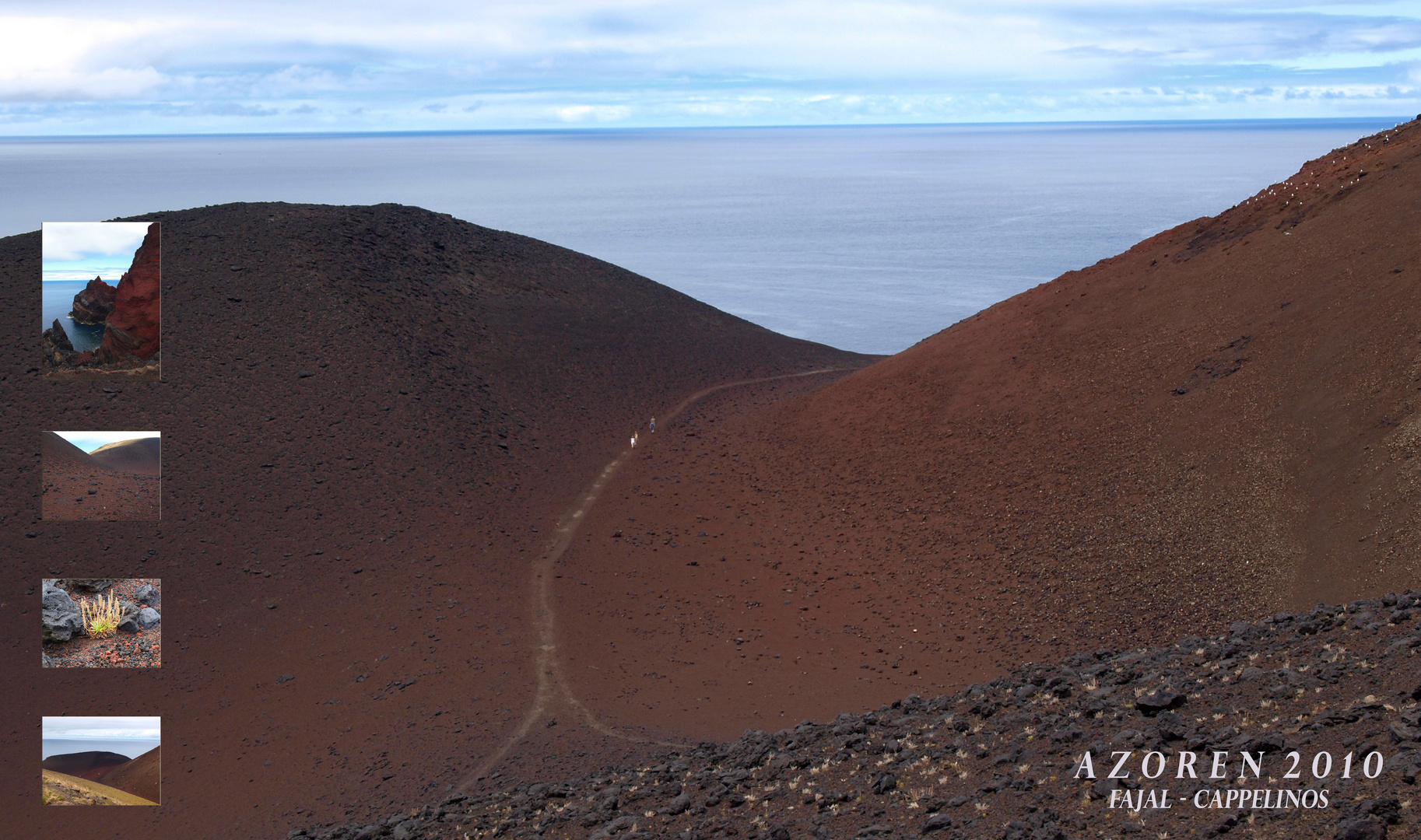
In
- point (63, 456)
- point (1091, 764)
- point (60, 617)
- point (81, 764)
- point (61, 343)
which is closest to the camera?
point (1091, 764)

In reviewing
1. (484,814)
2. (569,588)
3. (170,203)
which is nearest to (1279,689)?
(484,814)

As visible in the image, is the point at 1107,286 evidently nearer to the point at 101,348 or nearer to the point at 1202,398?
the point at 1202,398

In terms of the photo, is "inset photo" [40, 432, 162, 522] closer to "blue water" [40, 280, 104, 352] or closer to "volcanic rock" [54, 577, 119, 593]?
"volcanic rock" [54, 577, 119, 593]

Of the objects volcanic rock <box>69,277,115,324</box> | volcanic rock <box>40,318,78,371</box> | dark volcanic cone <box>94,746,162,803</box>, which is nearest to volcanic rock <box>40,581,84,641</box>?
dark volcanic cone <box>94,746,162,803</box>

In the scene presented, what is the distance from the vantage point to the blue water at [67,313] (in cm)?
995

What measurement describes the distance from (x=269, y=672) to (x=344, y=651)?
→ 1151mm

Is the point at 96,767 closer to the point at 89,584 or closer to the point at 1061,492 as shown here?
the point at 89,584

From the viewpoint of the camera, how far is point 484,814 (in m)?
11.3

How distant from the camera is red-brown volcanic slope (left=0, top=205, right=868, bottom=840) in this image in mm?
14000

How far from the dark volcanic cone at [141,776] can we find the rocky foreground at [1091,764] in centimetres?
166

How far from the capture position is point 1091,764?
28.3ft

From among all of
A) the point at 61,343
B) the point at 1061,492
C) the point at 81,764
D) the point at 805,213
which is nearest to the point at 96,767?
the point at 81,764

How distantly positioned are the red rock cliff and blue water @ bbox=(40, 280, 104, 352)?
0.17 metres

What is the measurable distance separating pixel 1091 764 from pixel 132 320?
10.9 m
